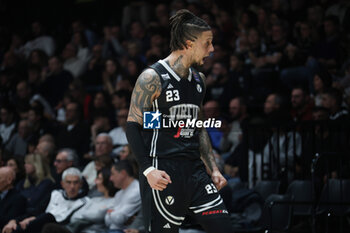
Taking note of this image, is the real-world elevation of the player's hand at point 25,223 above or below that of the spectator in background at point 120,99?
below

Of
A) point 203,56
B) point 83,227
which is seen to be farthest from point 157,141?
point 83,227

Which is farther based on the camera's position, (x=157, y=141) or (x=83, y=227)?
(x=83, y=227)

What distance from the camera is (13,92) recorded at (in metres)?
12.7

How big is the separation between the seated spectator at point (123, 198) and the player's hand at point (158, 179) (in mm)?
3778

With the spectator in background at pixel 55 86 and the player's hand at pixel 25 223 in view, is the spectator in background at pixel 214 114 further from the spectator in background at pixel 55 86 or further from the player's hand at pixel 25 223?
the spectator in background at pixel 55 86

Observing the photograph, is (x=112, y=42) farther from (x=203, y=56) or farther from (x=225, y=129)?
(x=203, y=56)

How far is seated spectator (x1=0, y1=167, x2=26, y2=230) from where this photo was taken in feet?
25.3

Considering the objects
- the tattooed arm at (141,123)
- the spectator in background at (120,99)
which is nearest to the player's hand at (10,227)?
the spectator in background at (120,99)

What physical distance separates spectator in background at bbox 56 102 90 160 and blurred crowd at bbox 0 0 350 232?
0.08 ft

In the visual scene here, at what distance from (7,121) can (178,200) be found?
8237mm

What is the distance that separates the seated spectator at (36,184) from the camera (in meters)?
8.17

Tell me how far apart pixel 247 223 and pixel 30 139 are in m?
4.73

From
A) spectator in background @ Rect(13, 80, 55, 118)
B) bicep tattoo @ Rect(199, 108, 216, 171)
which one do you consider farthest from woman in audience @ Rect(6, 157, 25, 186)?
bicep tattoo @ Rect(199, 108, 216, 171)

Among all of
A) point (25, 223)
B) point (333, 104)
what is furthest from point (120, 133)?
point (333, 104)
